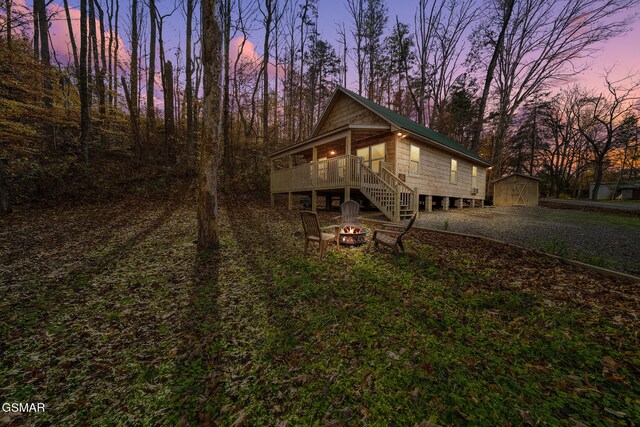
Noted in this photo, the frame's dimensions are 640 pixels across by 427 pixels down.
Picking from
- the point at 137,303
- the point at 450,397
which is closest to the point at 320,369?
the point at 450,397

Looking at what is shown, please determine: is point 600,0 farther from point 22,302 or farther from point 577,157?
point 22,302

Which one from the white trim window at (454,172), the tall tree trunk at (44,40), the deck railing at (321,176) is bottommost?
the deck railing at (321,176)

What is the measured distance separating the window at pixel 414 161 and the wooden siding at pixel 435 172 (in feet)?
0.76

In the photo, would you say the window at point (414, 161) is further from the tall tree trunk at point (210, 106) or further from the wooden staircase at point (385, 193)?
the tall tree trunk at point (210, 106)

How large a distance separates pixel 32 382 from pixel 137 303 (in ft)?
5.00

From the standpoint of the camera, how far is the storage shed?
2064cm

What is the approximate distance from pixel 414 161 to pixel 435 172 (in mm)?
2391

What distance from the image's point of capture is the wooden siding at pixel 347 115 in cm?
1378

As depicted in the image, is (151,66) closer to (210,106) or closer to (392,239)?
(210,106)

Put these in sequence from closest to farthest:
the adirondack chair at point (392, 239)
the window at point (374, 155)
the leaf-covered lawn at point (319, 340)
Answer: the leaf-covered lawn at point (319, 340) < the adirondack chair at point (392, 239) < the window at point (374, 155)

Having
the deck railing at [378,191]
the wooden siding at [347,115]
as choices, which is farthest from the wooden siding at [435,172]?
the deck railing at [378,191]

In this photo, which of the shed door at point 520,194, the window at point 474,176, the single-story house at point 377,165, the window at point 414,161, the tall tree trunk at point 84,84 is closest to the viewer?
the single-story house at point 377,165

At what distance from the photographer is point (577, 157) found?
3509 centimetres

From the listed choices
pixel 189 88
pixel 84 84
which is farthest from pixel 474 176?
pixel 84 84
